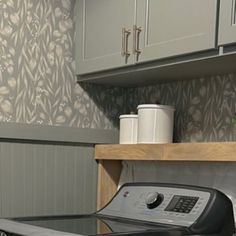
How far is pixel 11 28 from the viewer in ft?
6.45

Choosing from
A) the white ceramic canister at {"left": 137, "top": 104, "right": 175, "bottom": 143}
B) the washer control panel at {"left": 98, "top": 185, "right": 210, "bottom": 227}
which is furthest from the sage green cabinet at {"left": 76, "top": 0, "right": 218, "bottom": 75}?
the washer control panel at {"left": 98, "top": 185, "right": 210, "bottom": 227}

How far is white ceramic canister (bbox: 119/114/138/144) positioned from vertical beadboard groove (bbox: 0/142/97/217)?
0.17m

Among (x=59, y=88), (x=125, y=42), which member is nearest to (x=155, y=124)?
(x=125, y=42)

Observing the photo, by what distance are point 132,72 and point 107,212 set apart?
536mm

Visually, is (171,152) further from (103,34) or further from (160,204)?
(103,34)

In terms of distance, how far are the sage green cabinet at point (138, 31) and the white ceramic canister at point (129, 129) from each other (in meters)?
0.25

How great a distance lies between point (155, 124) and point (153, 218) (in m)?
0.46

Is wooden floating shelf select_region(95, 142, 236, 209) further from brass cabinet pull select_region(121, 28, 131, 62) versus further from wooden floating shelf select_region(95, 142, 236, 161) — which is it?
brass cabinet pull select_region(121, 28, 131, 62)

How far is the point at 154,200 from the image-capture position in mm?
1670

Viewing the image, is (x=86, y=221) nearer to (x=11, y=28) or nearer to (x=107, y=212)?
(x=107, y=212)

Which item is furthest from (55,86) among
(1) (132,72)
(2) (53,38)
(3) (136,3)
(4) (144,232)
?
(4) (144,232)

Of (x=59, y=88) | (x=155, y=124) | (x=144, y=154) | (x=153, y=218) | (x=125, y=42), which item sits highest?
(x=125, y=42)

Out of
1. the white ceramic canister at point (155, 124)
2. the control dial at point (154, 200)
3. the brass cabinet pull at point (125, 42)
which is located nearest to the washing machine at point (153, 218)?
the control dial at point (154, 200)

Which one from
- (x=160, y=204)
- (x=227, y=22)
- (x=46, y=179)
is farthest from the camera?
(x=46, y=179)
